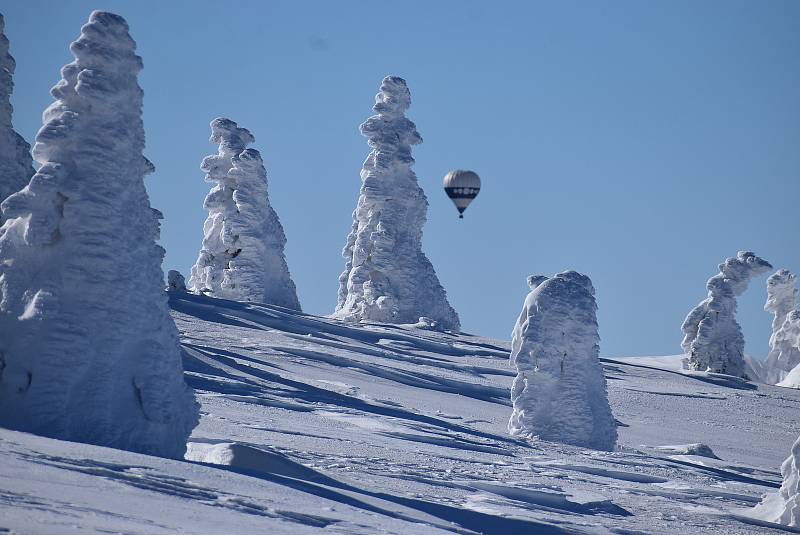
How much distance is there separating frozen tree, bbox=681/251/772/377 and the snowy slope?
4.44 meters

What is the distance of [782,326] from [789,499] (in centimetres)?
4606

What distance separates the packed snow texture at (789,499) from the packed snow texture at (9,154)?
18.3 m

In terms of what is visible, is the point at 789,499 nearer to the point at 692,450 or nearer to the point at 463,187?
the point at 692,450

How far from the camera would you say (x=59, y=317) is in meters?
13.6

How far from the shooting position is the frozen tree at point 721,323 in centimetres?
4750

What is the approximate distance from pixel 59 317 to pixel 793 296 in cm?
5366

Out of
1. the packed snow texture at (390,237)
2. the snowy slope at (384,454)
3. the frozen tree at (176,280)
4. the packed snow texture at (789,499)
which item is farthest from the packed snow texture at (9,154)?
the packed snow texture at (390,237)

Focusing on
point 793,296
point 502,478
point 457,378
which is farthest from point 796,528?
point 793,296

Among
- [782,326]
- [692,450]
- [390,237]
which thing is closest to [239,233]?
[390,237]

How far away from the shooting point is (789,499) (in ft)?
56.2

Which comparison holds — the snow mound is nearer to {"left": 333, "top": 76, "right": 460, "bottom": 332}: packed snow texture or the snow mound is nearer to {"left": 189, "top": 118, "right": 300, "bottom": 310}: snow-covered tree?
{"left": 333, "top": 76, "right": 460, "bottom": 332}: packed snow texture

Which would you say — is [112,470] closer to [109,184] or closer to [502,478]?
[109,184]

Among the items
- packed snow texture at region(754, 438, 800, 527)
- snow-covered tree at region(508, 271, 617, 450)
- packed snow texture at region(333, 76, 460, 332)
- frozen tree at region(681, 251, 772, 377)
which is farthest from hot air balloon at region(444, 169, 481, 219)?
packed snow texture at region(754, 438, 800, 527)

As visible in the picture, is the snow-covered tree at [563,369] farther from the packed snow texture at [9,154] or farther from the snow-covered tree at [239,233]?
the snow-covered tree at [239,233]
